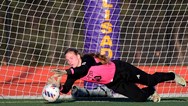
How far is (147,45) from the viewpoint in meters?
10.8

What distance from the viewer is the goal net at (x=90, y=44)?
8.28 metres

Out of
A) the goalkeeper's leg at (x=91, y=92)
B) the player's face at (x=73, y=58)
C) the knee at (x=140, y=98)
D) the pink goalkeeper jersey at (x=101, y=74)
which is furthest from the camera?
the goalkeeper's leg at (x=91, y=92)

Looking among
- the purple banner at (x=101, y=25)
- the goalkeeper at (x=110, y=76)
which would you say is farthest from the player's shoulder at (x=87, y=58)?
the purple banner at (x=101, y=25)

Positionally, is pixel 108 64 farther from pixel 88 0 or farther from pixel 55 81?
pixel 88 0

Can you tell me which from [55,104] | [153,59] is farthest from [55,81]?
[153,59]

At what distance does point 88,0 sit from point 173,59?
294cm

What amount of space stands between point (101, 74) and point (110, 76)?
0.47 feet

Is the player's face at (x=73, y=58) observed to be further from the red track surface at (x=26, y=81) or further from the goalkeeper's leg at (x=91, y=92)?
the red track surface at (x=26, y=81)

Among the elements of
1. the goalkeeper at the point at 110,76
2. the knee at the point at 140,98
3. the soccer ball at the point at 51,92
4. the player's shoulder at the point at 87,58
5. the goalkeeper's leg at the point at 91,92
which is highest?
the player's shoulder at the point at 87,58

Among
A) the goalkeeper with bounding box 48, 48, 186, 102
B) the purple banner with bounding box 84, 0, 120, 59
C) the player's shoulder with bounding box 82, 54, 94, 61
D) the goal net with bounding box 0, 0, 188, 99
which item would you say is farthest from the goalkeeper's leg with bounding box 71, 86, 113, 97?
the player's shoulder with bounding box 82, 54, 94, 61

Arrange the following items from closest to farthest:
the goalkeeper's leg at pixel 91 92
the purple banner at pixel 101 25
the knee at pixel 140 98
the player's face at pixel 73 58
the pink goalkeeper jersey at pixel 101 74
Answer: the player's face at pixel 73 58 → the pink goalkeeper jersey at pixel 101 74 → the knee at pixel 140 98 → the goalkeeper's leg at pixel 91 92 → the purple banner at pixel 101 25

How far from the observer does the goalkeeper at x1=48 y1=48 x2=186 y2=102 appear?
6125mm

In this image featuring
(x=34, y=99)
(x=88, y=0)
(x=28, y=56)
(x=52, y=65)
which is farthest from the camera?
(x=28, y=56)

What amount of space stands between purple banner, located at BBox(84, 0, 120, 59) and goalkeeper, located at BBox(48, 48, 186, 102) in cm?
165
